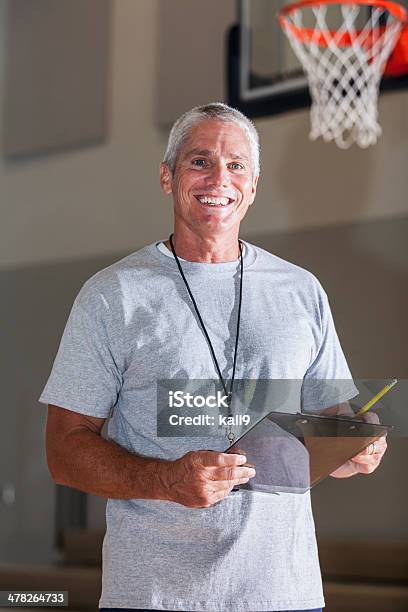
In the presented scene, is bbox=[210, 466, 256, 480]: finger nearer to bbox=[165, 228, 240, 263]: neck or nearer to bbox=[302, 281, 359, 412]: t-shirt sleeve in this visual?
bbox=[302, 281, 359, 412]: t-shirt sleeve

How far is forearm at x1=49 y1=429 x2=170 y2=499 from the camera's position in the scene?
1368mm

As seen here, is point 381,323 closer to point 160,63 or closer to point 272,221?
point 272,221

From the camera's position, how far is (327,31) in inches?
172

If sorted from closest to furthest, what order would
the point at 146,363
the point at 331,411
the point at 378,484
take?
the point at 331,411
the point at 146,363
the point at 378,484

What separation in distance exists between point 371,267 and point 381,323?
33 centimetres

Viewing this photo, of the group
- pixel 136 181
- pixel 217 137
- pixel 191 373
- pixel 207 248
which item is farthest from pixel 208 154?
pixel 136 181

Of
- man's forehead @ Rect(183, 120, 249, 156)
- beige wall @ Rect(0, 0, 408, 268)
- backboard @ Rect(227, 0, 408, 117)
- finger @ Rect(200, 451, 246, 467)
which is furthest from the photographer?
beige wall @ Rect(0, 0, 408, 268)

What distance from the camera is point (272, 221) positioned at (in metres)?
5.54

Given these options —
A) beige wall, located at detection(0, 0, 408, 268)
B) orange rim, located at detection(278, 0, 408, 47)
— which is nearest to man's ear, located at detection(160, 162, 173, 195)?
orange rim, located at detection(278, 0, 408, 47)

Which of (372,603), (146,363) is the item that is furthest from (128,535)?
(372,603)

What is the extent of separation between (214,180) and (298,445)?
20.2 inches

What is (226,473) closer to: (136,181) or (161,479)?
(161,479)

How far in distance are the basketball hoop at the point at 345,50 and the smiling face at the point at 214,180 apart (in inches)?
99.8

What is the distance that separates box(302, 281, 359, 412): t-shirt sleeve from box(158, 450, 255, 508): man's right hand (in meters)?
0.20
